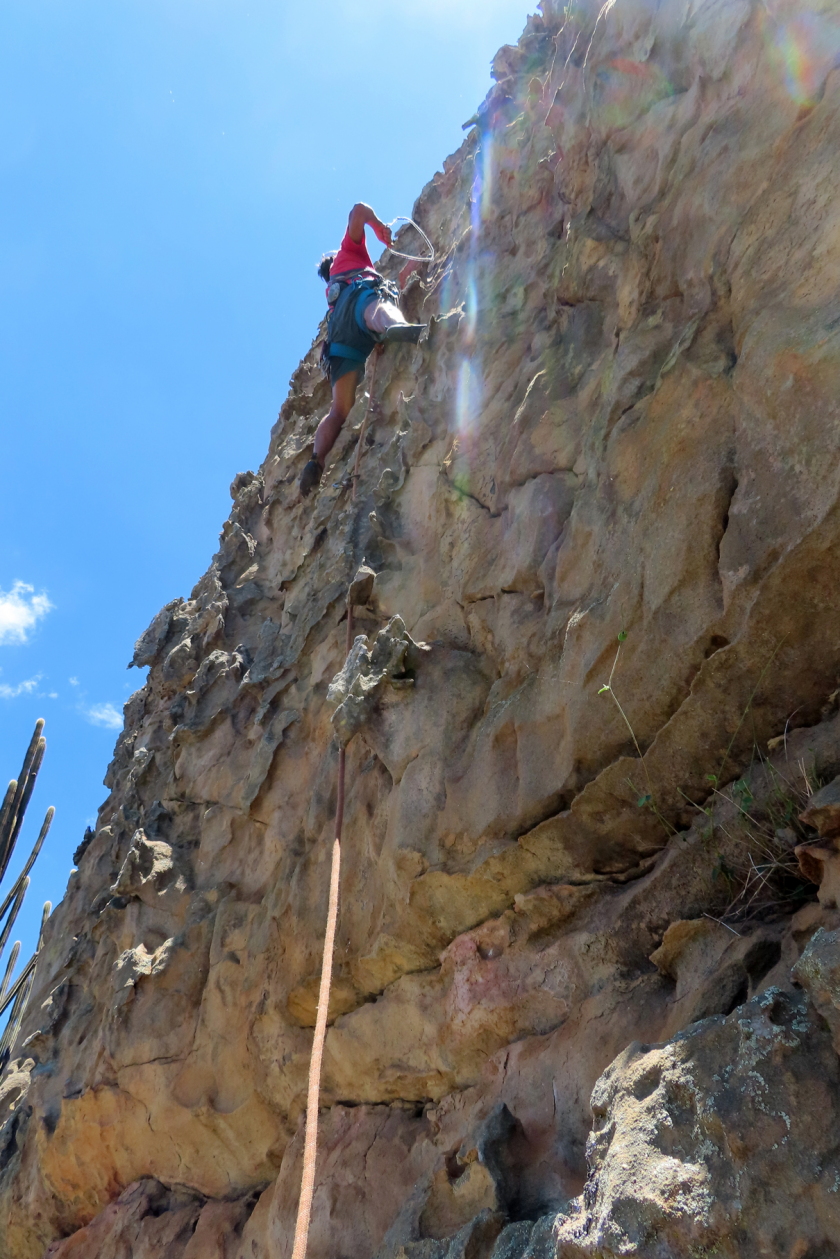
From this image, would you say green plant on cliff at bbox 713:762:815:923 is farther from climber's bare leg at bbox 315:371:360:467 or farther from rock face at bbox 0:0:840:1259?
climber's bare leg at bbox 315:371:360:467

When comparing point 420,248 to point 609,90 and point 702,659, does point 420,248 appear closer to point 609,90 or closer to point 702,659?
point 609,90

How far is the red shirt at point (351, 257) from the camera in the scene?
711 cm

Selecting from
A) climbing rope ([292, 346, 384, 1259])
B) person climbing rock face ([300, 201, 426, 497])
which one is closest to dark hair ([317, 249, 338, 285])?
person climbing rock face ([300, 201, 426, 497])

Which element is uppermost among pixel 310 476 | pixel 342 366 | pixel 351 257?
pixel 351 257

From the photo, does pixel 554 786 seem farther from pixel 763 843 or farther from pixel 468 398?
pixel 468 398

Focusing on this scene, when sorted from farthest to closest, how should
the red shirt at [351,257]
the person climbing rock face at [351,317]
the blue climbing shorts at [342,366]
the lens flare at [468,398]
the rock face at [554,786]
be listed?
the blue climbing shorts at [342,366]
the red shirt at [351,257]
the person climbing rock face at [351,317]
the lens flare at [468,398]
the rock face at [554,786]

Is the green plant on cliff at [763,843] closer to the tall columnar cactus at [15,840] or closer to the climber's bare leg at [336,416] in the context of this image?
the climber's bare leg at [336,416]

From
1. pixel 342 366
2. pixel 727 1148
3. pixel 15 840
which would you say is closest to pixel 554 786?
pixel 727 1148

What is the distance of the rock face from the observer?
2426 millimetres

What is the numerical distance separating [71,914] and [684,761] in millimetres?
6519

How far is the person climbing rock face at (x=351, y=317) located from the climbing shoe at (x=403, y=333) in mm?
32

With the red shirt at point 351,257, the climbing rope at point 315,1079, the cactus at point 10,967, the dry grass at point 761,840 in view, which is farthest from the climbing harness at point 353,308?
the cactus at point 10,967

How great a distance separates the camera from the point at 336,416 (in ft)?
23.9

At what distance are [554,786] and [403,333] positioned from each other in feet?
12.8
